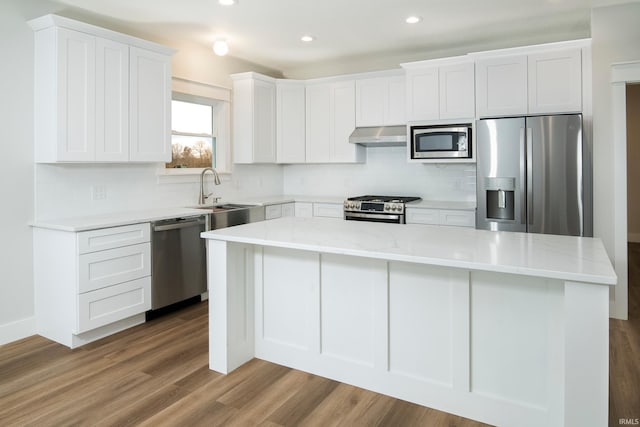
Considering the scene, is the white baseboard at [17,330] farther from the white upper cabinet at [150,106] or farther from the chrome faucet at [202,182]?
the chrome faucet at [202,182]

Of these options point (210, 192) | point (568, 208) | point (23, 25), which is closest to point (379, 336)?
point (568, 208)

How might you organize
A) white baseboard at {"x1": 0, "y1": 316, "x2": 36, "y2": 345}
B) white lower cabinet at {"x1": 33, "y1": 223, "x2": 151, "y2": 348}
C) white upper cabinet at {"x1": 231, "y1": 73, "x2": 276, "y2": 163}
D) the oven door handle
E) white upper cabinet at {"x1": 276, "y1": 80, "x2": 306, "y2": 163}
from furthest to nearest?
1. white upper cabinet at {"x1": 276, "y1": 80, "x2": 306, "y2": 163}
2. white upper cabinet at {"x1": 231, "y1": 73, "x2": 276, "y2": 163}
3. the oven door handle
4. white baseboard at {"x1": 0, "y1": 316, "x2": 36, "y2": 345}
5. white lower cabinet at {"x1": 33, "y1": 223, "x2": 151, "y2": 348}

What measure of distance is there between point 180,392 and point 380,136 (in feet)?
11.2

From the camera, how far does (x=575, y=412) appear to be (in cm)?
172

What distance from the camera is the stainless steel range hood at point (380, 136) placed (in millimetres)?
4836

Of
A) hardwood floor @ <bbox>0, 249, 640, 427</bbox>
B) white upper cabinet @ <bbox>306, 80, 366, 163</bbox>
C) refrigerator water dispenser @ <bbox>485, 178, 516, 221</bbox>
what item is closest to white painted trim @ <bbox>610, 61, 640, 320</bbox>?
hardwood floor @ <bbox>0, 249, 640, 427</bbox>

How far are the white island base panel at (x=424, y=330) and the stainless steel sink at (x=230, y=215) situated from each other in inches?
56.6

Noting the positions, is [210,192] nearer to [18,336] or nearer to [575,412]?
[18,336]

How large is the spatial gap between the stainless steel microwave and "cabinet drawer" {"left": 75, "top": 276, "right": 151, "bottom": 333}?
2.94 m

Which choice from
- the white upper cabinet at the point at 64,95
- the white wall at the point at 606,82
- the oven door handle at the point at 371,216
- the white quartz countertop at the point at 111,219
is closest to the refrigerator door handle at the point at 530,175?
the white wall at the point at 606,82

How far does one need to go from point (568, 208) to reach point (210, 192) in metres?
3.56

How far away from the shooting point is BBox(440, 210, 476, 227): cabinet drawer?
169 inches

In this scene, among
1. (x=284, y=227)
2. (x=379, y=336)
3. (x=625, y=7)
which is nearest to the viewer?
(x=379, y=336)

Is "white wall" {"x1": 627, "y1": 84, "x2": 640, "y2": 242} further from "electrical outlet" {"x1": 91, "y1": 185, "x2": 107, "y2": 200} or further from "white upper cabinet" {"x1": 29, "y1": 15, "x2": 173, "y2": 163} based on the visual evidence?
"electrical outlet" {"x1": 91, "y1": 185, "x2": 107, "y2": 200}
